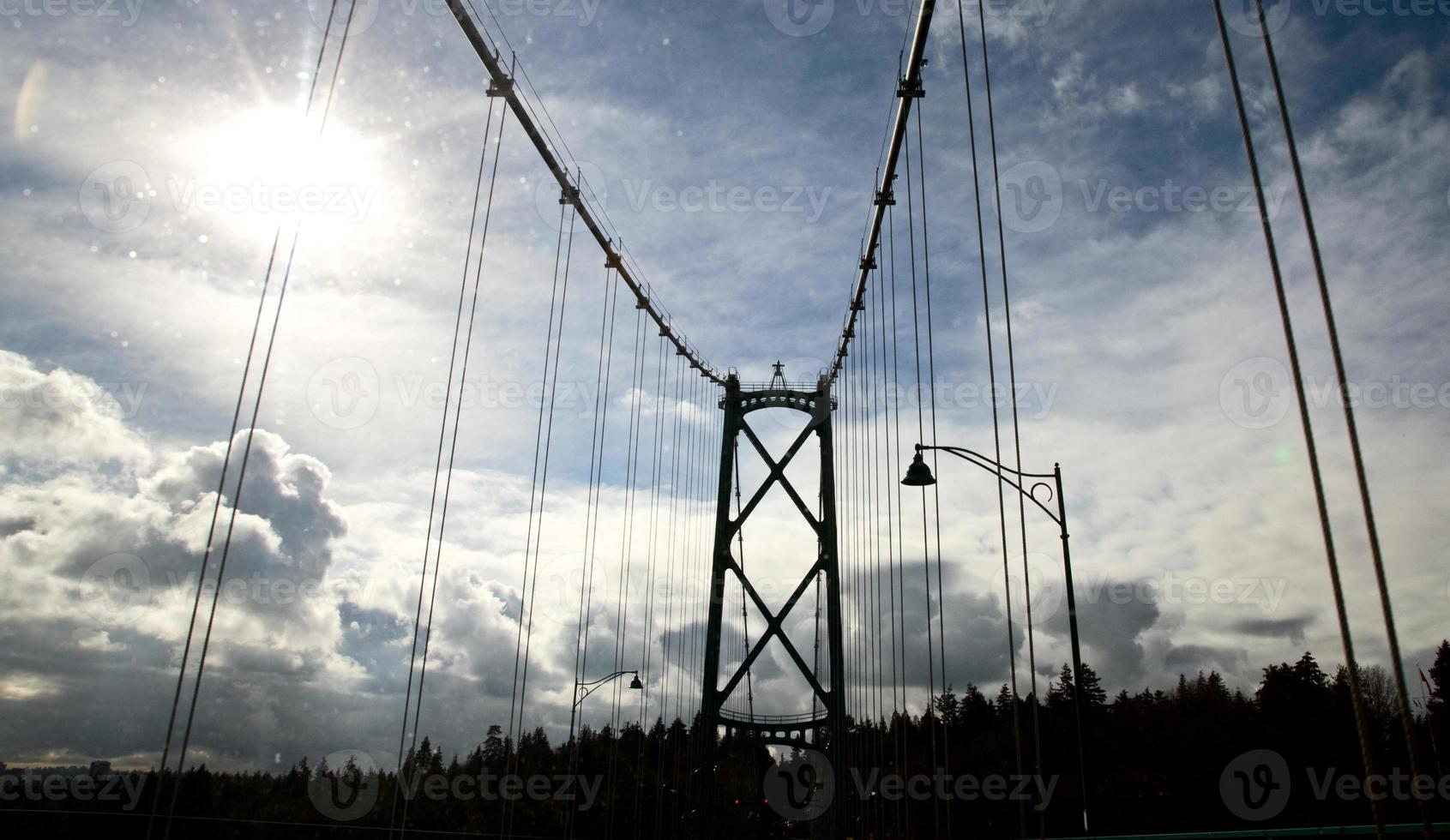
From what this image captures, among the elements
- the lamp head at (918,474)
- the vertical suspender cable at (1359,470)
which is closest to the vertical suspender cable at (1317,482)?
the vertical suspender cable at (1359,470)

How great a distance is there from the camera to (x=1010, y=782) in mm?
44125

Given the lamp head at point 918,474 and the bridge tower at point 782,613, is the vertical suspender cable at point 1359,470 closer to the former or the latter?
the lamp head at point 918,474

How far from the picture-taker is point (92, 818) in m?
14.6

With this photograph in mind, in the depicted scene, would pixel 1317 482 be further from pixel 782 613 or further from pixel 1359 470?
pixel 782 613

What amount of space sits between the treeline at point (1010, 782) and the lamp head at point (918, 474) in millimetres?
14733

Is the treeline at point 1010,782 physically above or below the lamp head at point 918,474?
below

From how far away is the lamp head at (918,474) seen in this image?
10570mm

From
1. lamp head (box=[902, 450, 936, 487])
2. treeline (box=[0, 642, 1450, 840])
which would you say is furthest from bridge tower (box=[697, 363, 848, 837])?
lamp head (box=[902, 450, 936, 487])

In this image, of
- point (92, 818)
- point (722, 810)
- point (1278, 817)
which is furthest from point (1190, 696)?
point (92, 818)

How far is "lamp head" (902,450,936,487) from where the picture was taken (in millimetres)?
10570

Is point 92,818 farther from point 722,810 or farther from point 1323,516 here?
point 722,810

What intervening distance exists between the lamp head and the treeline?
14733mm

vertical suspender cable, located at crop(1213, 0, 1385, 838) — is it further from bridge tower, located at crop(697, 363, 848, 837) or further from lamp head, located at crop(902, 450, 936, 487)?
bridge tower, located at crop(697, 363, 848, 837)

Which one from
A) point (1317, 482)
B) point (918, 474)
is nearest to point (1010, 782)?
point (918, 474)
